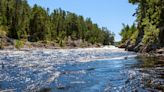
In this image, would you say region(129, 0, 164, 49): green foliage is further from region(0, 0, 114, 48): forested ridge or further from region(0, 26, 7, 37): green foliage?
region(0, 0, 114, 48): forested ridge

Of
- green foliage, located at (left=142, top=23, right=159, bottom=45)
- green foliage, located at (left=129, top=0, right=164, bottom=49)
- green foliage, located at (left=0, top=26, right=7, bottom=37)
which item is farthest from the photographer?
green foliage, located at (left=0, top=26, right=7, bottom=37)

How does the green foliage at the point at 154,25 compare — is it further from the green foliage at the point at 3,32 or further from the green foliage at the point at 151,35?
the green foliage at the point at 3,32

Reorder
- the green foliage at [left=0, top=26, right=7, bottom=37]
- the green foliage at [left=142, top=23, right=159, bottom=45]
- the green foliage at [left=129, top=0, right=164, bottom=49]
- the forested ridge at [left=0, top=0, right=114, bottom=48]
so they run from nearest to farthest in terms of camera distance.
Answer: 1. the green foliage at [left=129, top=0, right=164, bottom=49]
2. the green foliage at [left=142, top=23, right=159, bottom=45]
3. the green foliage at [left=0, top=26, right=7, bottom=37]
4. the forested ridge at [left=0, top=0, right=114, bottom=48]

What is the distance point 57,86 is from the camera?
23.2 metres

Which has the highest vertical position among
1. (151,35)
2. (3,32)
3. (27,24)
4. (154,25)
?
(27,24)

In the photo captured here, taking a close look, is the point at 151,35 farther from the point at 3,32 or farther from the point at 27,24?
the point at 27,24

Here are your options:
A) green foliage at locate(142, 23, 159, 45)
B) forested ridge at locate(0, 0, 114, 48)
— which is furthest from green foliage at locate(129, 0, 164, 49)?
forested ridge at locate(0, 0, 114, 48)

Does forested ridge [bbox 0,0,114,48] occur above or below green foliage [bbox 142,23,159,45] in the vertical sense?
above

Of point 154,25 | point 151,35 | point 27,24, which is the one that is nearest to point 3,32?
point 27,24

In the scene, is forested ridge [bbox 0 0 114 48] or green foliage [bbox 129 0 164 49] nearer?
green foliage [bbox 129 0 164 49]

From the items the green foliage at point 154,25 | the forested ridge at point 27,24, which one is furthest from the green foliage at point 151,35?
the forested ridge at point 27,24

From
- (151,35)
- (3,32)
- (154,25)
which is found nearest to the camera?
(151,35)

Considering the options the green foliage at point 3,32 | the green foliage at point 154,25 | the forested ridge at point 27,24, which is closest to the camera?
the green foliage at point 154,25

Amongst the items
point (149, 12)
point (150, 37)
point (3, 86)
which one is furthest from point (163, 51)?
point (3, 86)
